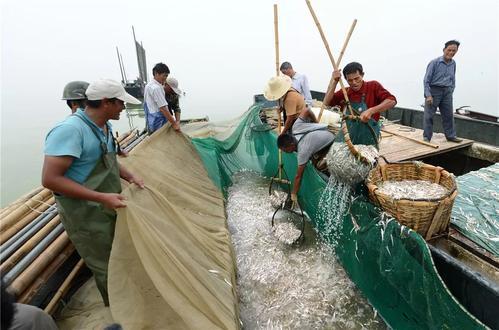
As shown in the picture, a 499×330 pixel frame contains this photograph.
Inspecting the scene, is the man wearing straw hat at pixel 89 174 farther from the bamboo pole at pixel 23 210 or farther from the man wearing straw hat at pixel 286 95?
the man wearing straw hat at pixel 286 95

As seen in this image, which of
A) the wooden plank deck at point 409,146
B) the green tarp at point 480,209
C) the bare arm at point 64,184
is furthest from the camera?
the wooden plank deck at point 409,146

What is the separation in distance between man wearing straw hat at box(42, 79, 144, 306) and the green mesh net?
2.33 metres

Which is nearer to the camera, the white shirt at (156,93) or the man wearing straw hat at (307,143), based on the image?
the man wearing straw hat at (307,143)

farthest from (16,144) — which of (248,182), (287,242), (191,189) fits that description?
(287,242)

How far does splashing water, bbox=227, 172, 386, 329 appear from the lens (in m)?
3.13

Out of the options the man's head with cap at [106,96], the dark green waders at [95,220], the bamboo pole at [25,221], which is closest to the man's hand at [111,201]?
the dark green waders at [95,220]

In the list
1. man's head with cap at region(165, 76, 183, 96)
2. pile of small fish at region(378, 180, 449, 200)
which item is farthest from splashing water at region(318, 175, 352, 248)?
man's head with cap at region(165, 76, 183, 96)

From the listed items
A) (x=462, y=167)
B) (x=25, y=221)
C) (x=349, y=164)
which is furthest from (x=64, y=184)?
(x=462, y=167)

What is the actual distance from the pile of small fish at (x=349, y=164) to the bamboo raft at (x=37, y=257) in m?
2.85

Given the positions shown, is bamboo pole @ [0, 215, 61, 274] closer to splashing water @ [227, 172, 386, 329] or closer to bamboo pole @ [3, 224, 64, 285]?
bamboo pole @ [3, 224, 64, 285]

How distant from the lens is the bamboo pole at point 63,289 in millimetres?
2229

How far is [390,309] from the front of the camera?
9.16ft

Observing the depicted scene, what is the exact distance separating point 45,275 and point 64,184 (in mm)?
960

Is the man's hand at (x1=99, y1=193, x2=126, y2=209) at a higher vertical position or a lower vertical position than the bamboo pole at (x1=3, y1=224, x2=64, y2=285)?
higher
